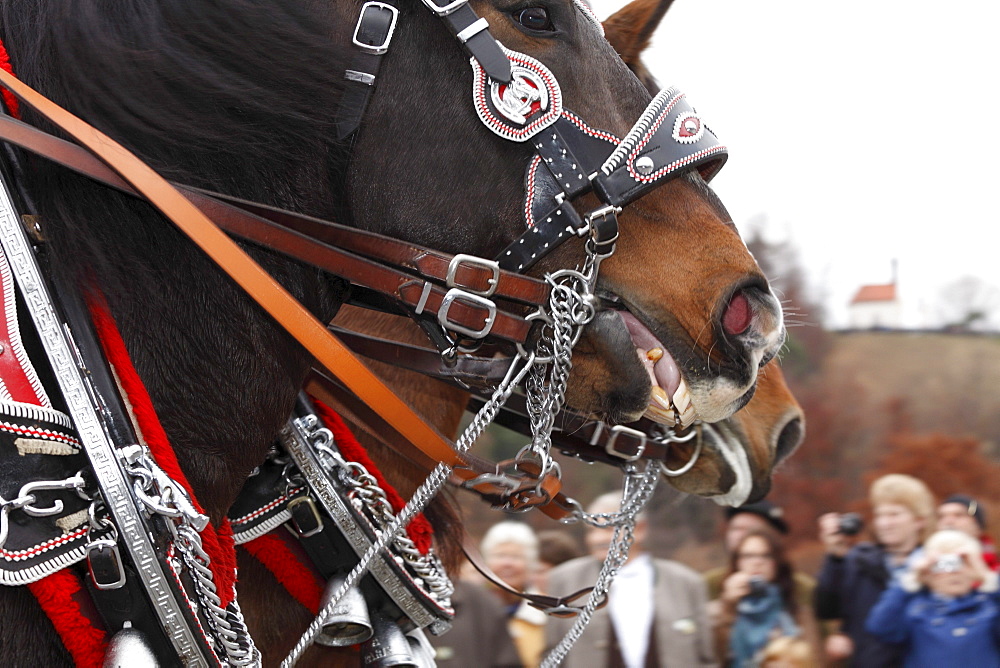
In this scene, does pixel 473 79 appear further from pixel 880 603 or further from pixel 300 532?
pixel 880 603

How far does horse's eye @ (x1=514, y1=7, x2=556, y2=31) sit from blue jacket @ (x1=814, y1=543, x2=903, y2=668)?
2784mm

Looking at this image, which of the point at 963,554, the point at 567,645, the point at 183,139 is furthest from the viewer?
the point at 963,554

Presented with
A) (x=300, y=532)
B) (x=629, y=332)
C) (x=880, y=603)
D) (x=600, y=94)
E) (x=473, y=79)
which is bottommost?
(x=300, y=532)

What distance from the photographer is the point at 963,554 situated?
3660mm

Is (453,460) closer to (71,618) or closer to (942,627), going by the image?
(71,618)

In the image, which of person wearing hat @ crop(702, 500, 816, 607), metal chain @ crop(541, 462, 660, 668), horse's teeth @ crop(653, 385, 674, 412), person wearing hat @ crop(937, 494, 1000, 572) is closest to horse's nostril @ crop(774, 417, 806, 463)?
metal chain @ crop(541, 462, 660, 668)

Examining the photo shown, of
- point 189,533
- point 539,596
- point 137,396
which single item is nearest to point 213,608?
point 189,533

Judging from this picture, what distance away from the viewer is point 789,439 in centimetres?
327

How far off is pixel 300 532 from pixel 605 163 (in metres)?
1.00

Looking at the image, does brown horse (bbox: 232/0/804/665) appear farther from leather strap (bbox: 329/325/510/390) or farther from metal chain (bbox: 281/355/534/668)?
metal chain (bbox: 281/355/534/668)

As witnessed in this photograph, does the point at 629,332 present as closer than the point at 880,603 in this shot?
Yes

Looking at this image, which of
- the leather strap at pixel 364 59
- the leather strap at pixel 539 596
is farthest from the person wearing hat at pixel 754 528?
the leather strap at pixel 364 59

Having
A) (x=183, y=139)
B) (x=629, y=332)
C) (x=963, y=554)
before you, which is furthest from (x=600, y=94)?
(x=963, y=554)

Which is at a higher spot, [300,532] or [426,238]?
[426,238]
